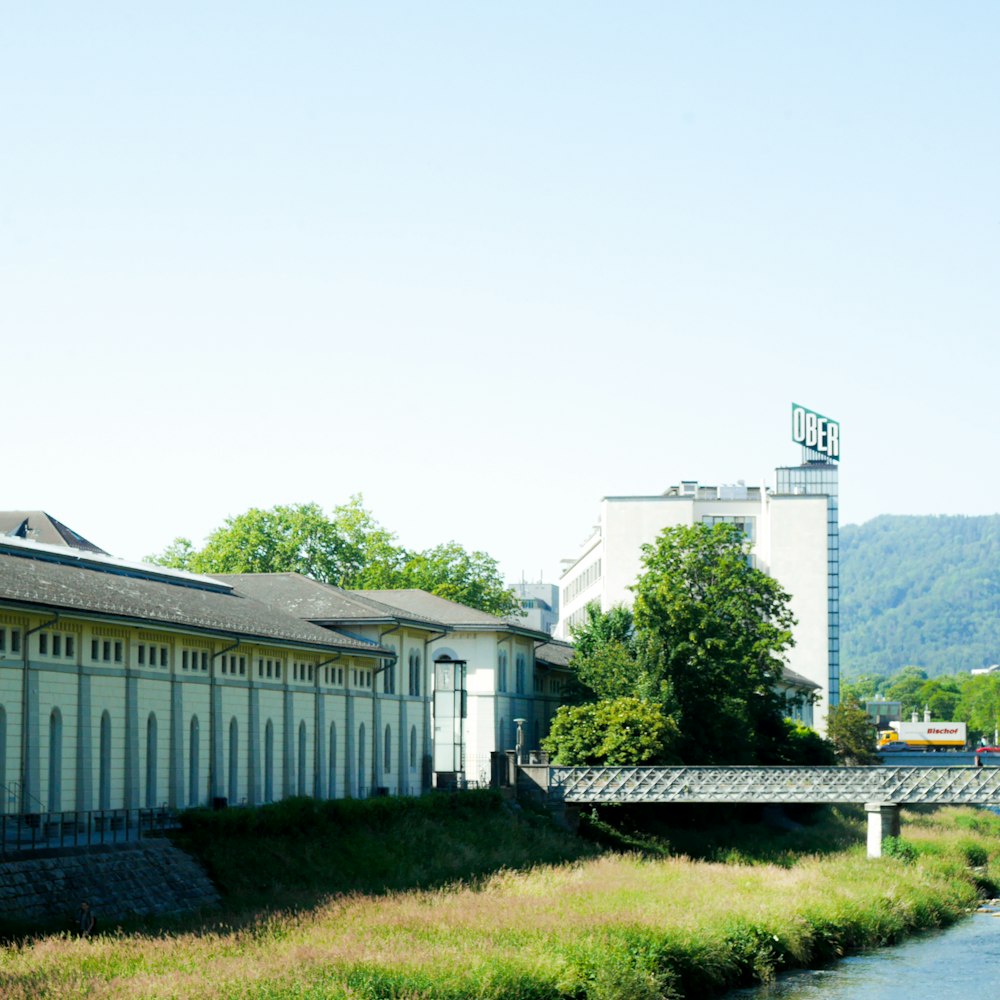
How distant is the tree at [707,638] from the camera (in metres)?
85.1

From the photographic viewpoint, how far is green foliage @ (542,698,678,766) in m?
A: 78.1

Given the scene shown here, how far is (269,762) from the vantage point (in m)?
61.1

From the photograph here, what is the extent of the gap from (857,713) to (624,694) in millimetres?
60865

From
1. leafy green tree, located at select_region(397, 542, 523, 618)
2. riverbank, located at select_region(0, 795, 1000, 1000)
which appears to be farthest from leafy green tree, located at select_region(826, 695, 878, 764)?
riverbank, located at select_region(0, 795, 1000, 1000)

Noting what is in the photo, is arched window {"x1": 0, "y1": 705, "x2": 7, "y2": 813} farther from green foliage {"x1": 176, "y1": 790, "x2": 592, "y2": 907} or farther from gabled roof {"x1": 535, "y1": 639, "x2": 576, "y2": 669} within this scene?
gabled roof {"x1": 535, "y1": 639, "x2": 576, "y2": 669}

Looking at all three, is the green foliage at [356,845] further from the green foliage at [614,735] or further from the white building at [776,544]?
the white building at [776,544]

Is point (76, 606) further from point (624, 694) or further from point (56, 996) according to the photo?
point (624, 694)

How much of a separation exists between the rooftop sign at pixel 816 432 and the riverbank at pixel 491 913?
89.3 m

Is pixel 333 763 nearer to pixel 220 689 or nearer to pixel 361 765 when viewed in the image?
pixel 361 765

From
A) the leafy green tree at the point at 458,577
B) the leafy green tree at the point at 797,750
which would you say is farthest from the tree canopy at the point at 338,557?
the leafy green tree at the point at 797,750

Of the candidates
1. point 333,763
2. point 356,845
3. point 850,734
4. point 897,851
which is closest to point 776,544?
point 850,734

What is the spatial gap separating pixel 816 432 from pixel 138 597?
391ft

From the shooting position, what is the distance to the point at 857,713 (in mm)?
141000

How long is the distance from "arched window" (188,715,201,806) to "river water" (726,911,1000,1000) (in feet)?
62.4
